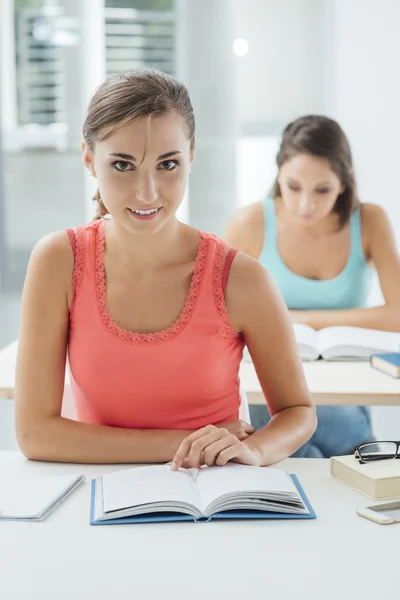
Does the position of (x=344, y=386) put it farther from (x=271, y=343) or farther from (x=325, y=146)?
(x=325, y=146)

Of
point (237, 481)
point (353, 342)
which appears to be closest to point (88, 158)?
point (237, 481)

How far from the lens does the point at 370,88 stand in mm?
3984

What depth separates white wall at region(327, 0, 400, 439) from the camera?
3951 mm

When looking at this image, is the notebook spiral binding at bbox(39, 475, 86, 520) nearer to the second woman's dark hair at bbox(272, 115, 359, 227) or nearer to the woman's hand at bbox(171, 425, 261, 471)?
the woman's hand at bbox(171, 425, 261, 471)

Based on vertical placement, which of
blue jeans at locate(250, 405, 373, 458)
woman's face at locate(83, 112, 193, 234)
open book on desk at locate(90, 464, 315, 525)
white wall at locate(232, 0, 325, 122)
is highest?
white wall at locate(232, 0, 325, 122)

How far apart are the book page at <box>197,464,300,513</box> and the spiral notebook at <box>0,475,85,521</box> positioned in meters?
0.23

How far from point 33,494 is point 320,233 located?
2013 millimetres

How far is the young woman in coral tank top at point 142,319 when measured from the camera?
1.61m

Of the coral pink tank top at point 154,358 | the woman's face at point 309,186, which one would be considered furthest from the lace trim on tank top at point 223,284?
the woman's face at point 309,186

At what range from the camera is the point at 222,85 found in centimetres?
412

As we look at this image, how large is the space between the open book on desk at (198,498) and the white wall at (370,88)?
2.84 m

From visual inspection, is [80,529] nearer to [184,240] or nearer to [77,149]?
[184,240]

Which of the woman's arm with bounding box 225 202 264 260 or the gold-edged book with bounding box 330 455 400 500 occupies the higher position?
the woman's arm with bounding box 225 202 264 260

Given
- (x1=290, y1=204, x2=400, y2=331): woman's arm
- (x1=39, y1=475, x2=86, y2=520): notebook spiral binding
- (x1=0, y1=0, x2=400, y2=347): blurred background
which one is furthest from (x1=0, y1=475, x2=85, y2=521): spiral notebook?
(x1=0, y1=0, x2=400, y2=347): blurred background
